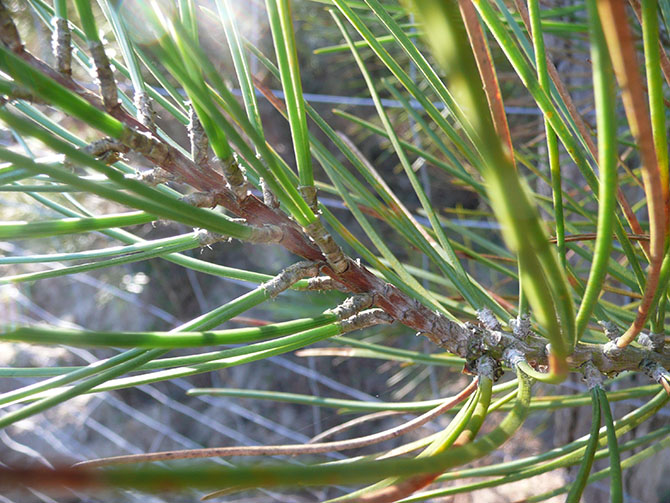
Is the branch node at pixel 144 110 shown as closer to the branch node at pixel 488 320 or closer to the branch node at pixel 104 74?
the branch node at pixel 104 74

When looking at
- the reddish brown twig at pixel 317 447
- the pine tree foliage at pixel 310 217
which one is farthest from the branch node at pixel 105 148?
the reddish brown twig at pixel 317 447

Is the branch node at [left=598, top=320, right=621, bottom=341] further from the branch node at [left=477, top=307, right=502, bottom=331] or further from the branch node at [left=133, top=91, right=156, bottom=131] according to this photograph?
the branch node at [left=133, top=91, right=156, bottom=131]

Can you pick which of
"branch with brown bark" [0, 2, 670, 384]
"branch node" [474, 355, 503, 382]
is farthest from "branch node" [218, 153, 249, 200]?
"branch node" [474, 355, 503, 382]

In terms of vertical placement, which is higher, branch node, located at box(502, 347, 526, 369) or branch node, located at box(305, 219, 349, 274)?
branch node, located at box(305, 219, 349, 274)

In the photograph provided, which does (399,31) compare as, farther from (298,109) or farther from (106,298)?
(106,298)

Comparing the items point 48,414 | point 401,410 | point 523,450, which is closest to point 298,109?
point 401,410

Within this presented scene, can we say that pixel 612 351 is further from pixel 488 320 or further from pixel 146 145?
pixel 146 145

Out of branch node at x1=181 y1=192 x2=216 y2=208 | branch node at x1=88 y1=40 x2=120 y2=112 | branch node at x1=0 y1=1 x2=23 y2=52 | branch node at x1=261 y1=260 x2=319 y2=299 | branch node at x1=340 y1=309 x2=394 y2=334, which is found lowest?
branch node at x1=340 y1=309 x2=394 y2=334

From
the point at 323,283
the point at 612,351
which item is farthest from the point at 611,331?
the point at 323,283
